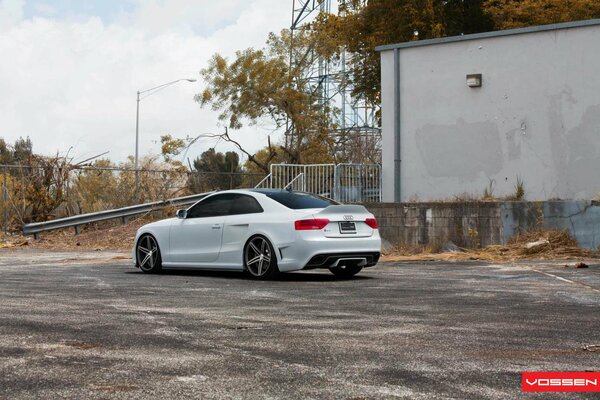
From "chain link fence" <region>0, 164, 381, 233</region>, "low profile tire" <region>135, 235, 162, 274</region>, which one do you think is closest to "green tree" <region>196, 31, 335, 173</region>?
"chain link fence" <region>0, 164, 381, 233</region>

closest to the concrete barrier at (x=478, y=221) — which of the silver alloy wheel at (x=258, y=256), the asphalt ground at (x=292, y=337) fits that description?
the asphalt ground at (x=292, y=337)

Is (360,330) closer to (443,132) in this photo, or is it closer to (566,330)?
(566,330)

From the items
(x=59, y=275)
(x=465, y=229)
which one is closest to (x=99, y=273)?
(x=59, y=275)

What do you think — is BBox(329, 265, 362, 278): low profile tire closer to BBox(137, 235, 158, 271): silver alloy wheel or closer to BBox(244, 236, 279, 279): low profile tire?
BBox(244, 236, 279, 279): low profile tire

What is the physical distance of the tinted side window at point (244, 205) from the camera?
15.3 metres

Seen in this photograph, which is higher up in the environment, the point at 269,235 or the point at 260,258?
the point at 269,235

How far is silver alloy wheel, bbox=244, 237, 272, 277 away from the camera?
585 inches

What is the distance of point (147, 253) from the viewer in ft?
55.3

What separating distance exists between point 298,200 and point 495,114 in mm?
12466

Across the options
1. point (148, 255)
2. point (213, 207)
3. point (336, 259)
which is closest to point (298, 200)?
point (336, 259)

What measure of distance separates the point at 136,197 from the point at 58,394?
27.4 metres


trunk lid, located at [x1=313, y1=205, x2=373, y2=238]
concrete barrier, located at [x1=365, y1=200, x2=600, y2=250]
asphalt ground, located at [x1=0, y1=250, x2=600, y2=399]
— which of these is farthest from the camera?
concrete barrier, located at [x1=365, y1=200, x2=600, y2=250]

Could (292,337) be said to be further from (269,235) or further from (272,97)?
(272,97)

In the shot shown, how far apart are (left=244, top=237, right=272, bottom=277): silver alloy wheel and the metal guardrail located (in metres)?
15.0
